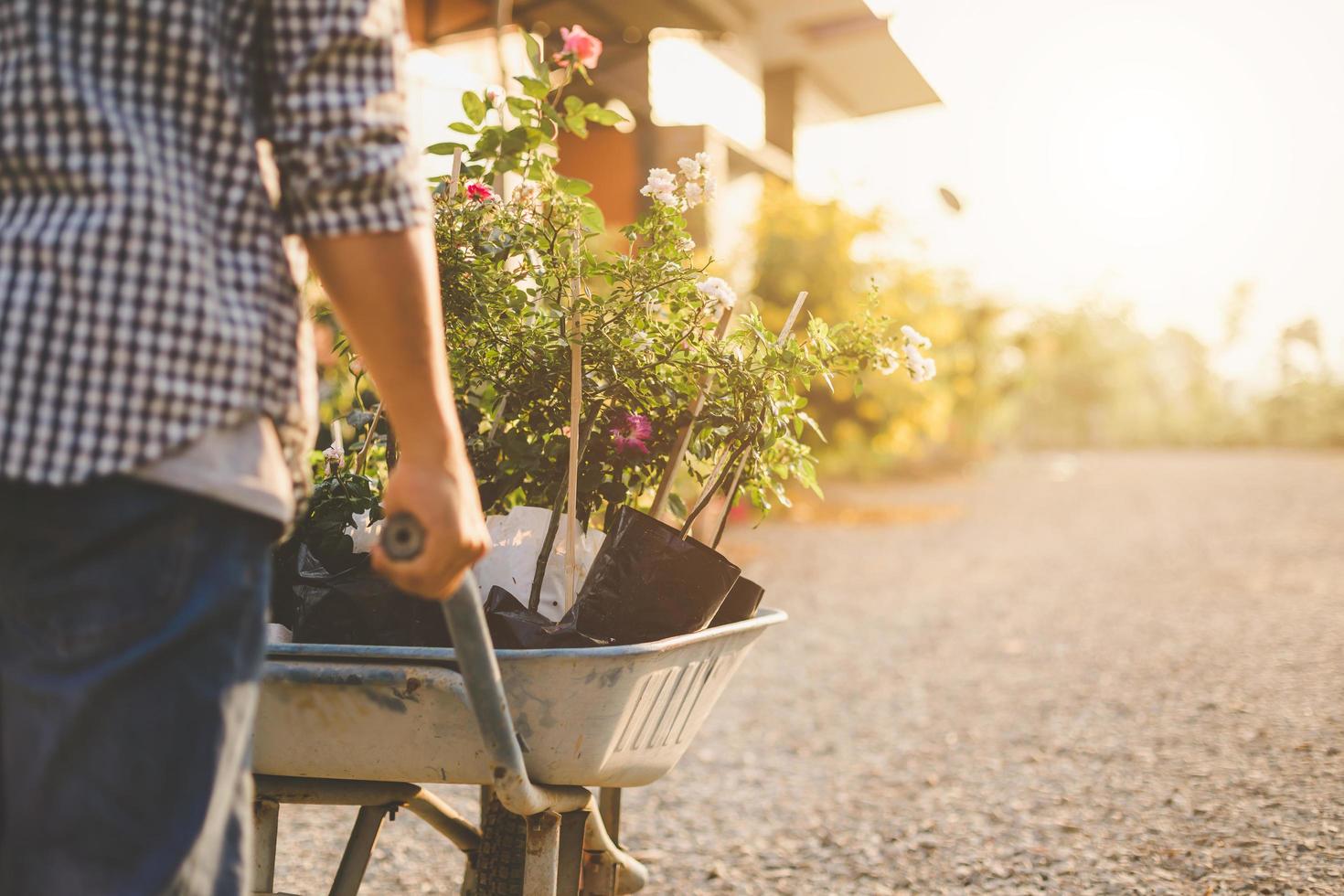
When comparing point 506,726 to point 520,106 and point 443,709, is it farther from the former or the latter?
point 520,106

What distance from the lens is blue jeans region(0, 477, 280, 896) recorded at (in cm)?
83

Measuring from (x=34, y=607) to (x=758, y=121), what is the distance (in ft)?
36.1

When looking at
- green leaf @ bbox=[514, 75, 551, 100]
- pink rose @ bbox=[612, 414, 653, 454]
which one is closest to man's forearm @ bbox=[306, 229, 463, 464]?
green leaf @ bbox=[514, 75, 551, 100]

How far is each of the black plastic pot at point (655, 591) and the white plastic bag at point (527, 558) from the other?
5.6 inches

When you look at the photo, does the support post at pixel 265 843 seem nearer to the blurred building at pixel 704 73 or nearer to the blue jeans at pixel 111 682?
the blue jeans at pixel 111 682

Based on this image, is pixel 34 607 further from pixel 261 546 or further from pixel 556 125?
pixel 556 125

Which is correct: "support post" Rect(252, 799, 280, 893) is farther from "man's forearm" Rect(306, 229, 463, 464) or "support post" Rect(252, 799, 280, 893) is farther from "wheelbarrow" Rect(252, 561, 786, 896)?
"man's forearm" Rect(306, 229, 463, 464)

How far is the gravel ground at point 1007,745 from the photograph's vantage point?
2.89 meters

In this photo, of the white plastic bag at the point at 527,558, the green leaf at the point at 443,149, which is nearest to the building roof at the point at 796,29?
the green leaf at the point at 443,149

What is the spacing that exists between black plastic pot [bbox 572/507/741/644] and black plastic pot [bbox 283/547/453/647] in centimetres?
21

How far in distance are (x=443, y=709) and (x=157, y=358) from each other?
771mm

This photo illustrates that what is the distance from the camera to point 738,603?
1.83m

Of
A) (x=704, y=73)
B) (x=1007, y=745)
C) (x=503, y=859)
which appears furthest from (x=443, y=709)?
(x=704, y=73)

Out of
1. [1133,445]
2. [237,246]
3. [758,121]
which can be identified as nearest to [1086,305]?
[1133,445]
